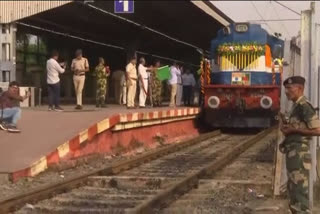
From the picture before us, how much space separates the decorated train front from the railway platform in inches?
125

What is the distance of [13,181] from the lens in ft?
35.1

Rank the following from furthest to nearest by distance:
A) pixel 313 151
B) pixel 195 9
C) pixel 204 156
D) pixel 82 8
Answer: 1. pixel 195 9
2. pixel 82 8
3. pixel 204 156
4. pixel 313 151

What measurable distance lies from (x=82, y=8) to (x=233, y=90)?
718cm

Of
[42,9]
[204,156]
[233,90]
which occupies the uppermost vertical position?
[42,9]

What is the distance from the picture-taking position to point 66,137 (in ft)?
43.5

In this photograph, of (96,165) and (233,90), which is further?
(233,90)

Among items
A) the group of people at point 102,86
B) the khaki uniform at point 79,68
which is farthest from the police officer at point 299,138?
the khaki uniform at point 79,68

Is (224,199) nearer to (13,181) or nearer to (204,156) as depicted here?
(13,181)

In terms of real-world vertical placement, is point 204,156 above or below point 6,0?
below

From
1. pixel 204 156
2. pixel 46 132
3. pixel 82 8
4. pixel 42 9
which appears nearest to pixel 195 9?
pixel 82 8

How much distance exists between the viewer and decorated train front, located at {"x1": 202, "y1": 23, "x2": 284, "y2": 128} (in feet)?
73.1

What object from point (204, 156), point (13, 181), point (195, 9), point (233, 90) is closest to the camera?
point (13, 181)

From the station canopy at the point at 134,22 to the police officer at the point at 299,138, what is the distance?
1656 centimetres

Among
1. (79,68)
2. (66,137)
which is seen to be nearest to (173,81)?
(79,68)
